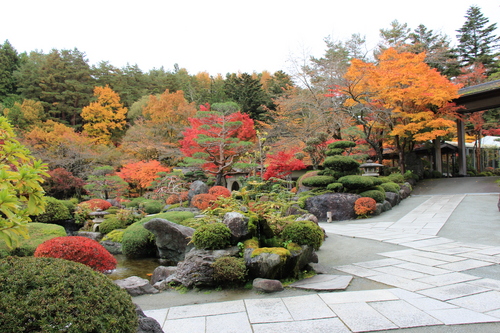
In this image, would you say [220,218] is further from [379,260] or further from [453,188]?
[453,188]

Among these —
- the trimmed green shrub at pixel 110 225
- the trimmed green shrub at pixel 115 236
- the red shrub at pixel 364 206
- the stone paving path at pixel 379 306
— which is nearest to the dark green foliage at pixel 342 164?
the red shrub at pixel 364 206

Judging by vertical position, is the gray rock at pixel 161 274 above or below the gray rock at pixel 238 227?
below

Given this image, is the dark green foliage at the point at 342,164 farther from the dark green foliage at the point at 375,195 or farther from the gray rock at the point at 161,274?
the gray rock at the point at 161,274

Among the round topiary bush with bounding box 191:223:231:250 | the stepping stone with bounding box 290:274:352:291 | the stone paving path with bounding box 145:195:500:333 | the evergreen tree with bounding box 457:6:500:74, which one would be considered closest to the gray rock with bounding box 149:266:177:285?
Answer: the round topiary bush with bounding box 191:223:231:250

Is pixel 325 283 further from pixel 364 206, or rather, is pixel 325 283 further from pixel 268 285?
pixel 364 206

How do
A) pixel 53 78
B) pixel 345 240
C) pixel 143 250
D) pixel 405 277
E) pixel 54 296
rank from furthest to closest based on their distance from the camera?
1. pixel 53 78
2. pixel 143 250
3. pixel 345 240
4. pixel 405 277
5. pixel 54 296

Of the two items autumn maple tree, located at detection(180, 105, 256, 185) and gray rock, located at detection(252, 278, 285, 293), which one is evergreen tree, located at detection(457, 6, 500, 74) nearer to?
autumn maple tree, located at detection(180, 105, 256, 185)

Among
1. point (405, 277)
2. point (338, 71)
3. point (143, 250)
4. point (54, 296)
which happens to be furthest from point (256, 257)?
point (338, 71)

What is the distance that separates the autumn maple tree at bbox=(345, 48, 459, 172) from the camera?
13.5m

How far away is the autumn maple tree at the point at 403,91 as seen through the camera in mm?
13539

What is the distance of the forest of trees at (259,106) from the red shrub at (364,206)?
14.6ft

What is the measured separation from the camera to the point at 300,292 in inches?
147

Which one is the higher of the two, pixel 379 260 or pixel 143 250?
pixel 379 260

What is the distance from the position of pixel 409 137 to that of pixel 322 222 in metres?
Answer: 9.17
